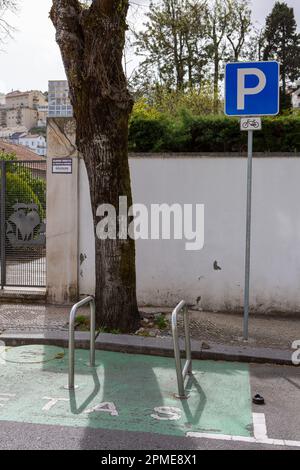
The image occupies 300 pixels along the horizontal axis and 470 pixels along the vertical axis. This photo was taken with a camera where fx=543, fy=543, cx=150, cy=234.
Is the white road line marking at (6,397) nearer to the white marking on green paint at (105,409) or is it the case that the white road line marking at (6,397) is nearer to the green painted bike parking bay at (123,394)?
the green painted bike parking bay at (123,394)

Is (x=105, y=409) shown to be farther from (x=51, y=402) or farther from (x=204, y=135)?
(x=204, y=135)

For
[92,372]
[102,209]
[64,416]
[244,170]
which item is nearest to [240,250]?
[244,170]

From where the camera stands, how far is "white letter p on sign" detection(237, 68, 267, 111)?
6.52m

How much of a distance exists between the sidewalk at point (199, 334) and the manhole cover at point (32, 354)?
6.6 inches

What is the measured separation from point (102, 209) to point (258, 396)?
3.10m

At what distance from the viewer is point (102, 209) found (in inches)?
271

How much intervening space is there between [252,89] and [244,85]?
0.11 m

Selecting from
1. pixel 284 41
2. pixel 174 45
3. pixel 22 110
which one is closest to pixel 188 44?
pixel 174 45

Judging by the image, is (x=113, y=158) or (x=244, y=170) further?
(x=244, y=170)

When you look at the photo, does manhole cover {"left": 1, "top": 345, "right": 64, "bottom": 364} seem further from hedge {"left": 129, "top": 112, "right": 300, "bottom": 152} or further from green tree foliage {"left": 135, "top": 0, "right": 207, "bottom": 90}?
green tree foliage {"left": 135, "top": 0, "right": 207, "bottom": 90}

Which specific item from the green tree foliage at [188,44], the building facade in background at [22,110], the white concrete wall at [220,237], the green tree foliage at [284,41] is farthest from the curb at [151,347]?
the building facade in background at [22,110]

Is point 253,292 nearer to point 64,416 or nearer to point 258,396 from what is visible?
point 258,396

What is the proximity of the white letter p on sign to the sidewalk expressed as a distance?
9.42 ft

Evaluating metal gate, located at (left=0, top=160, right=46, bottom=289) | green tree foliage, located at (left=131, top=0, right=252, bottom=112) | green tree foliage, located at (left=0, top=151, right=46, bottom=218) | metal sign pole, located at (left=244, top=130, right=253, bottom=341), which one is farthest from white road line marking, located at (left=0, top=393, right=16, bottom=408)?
green tree foliage, located at (left=131, top=0, right=252, bottom=112)
